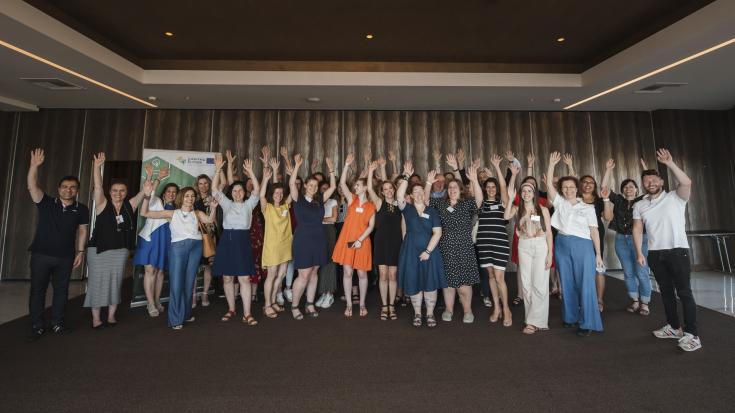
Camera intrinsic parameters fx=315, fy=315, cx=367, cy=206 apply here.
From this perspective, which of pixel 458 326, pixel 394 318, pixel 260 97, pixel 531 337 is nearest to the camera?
pixel 531 337

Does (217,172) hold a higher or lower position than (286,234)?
higher

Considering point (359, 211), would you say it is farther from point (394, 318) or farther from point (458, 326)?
point (458, 326)

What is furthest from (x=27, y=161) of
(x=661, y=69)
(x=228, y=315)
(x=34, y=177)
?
(x=661, y=69)

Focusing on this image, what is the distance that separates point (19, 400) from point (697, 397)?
484 centimetres

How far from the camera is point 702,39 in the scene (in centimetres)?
412

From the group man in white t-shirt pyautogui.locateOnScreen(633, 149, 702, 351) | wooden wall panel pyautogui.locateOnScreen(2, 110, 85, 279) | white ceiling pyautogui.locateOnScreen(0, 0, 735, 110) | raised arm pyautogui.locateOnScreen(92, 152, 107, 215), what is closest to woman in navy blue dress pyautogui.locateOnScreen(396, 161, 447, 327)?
man in white t-shirt pyautogui.locateOnScreen(633, 149, 702, 351)

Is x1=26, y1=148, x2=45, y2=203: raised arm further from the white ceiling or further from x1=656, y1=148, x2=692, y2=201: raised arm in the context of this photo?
x1=656, y1=148, x2=692, y2=201: raised arm

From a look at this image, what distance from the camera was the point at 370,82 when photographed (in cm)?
562

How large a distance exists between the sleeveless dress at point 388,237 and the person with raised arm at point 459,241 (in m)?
0.49

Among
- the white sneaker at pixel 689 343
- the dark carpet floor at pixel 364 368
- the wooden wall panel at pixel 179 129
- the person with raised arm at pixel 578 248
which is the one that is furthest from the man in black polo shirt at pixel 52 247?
the white sneaker at pixel 689 343

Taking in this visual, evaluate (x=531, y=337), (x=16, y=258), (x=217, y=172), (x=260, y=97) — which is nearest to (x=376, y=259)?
(x=531, y=337)

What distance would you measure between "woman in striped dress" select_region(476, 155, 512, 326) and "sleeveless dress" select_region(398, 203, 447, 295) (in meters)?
0.59

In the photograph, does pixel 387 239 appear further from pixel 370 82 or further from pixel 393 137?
pixel 393 137

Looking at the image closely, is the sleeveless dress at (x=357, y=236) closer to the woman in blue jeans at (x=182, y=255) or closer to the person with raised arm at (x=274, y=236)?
the person with raised arm at (x=274, y=236)
